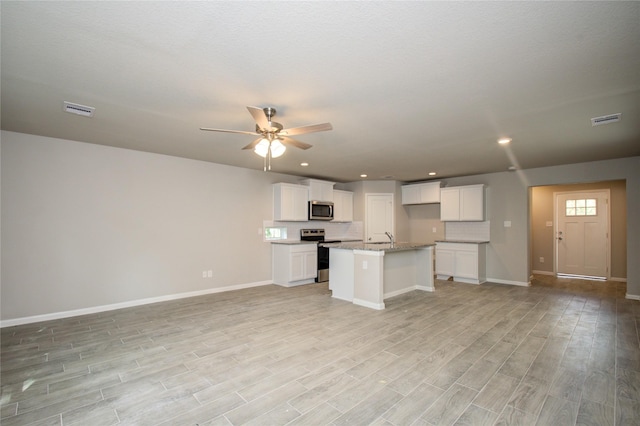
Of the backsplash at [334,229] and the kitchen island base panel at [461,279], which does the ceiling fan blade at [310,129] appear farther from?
the kitchen island base panel at [461,279]

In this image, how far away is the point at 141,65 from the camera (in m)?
2.19

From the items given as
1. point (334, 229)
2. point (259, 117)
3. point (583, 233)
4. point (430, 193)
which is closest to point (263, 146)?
point (259, 117)

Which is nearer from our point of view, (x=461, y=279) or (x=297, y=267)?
(x=297, y=267)

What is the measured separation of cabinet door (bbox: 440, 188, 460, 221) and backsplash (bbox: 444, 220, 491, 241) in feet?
1.33

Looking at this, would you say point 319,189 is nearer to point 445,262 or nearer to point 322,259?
point 322,259

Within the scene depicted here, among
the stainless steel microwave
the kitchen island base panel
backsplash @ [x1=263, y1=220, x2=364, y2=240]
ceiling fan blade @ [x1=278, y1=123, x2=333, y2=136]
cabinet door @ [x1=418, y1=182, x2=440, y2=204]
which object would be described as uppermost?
ceiling fan blade @ [x1=278, y1=123, x2=333, y2=136]

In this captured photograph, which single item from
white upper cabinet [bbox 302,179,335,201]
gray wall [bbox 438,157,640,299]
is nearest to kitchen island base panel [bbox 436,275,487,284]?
gray wall [bbox 438,157,640,299]

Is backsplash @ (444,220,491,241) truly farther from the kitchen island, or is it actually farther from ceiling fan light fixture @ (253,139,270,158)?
ceiling fan light fixture @ (253,139,270,158)

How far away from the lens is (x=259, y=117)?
104 inches

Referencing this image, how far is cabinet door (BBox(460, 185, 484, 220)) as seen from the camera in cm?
659

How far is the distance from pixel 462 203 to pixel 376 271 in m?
3.48

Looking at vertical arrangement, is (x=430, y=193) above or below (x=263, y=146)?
below

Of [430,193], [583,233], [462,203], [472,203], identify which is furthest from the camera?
[430,193]

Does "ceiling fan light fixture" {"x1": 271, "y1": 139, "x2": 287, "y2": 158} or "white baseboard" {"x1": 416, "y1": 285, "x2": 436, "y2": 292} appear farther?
"white baseboard" {"x1": 416, "y1": 285, "x2": 436, "y2": 292}
